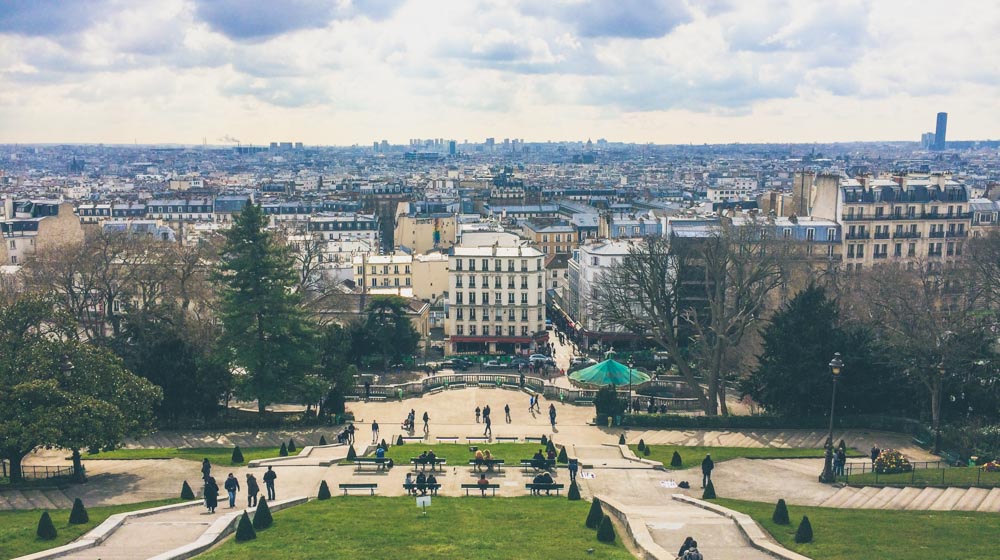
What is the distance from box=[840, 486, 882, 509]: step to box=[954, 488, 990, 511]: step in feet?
9.84

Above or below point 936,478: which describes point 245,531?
above

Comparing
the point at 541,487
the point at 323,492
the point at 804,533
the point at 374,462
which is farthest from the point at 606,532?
the point at 374,462

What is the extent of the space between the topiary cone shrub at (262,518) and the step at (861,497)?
66.5ft

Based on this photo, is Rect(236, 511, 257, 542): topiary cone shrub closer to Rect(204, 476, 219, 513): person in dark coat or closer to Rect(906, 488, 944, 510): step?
Rect(204, 476, 219, 513): person in dark coat

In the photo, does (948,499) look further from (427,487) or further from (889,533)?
(427,487)

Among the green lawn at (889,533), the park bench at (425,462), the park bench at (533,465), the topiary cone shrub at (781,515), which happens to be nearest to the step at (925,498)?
the green lawn at (889,533)

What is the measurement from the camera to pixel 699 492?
119ft

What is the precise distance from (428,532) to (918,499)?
1857 cm

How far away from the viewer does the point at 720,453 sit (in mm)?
43281

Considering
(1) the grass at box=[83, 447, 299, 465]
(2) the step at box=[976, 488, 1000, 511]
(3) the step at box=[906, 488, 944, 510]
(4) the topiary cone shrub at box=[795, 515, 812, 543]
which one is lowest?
(1) the grass at box=[83, 447, 299, 465]

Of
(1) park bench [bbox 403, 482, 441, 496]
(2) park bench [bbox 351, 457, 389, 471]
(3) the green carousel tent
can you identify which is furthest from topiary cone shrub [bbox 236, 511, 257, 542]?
(3) the green carousel tent

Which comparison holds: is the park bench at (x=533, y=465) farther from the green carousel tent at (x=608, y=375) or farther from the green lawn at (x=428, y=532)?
the green carousel tent at (x=608, y=375)

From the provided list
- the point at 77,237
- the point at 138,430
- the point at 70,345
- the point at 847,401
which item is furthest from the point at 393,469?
the point at 77,237

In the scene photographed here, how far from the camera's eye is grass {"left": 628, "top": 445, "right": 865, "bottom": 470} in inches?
1655
